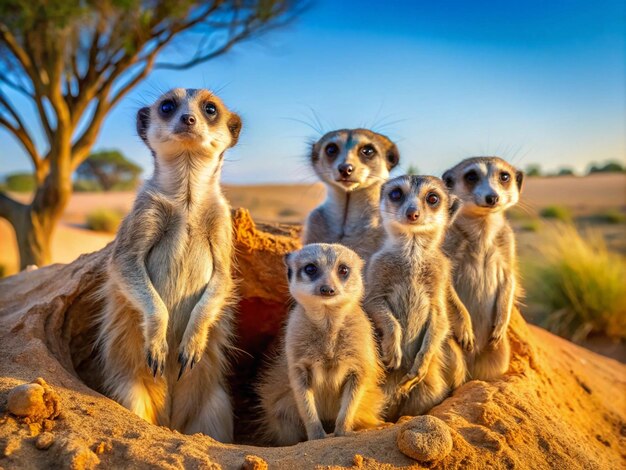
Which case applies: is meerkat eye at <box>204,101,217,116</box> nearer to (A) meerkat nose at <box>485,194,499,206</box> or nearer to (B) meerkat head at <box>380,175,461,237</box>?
(B) meerkat head at <box>380,175,461,237</box>

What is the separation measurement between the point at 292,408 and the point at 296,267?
2.84 feet

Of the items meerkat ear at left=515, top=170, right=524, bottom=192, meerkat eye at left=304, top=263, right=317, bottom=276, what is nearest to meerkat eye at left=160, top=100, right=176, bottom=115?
meerkat eye at left=304, top=263, right=317, bottom=276

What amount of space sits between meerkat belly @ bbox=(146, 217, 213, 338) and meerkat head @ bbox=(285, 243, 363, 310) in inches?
20.5

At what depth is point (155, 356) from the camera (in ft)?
11.3

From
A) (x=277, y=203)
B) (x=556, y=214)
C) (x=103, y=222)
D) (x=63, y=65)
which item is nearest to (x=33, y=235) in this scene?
(x=63, y=65)

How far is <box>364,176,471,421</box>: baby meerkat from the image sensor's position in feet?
12.5

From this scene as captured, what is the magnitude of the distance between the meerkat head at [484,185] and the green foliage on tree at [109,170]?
4298cm

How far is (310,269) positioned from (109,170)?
46028mm

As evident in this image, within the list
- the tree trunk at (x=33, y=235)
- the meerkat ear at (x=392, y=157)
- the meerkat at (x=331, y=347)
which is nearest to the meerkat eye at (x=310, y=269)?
the meerkat at (x=331, y=347)

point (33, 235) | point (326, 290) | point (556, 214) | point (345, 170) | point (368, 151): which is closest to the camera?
point (326, 290)

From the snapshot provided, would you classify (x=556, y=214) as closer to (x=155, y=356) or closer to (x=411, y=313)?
(x=411, y=313)

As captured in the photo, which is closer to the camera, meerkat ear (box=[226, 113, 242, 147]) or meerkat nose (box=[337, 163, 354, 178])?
meerkat ear (box=[226, 113, 242, 147])

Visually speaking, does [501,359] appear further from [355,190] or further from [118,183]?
[118,183]

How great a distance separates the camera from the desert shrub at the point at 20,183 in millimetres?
44406
